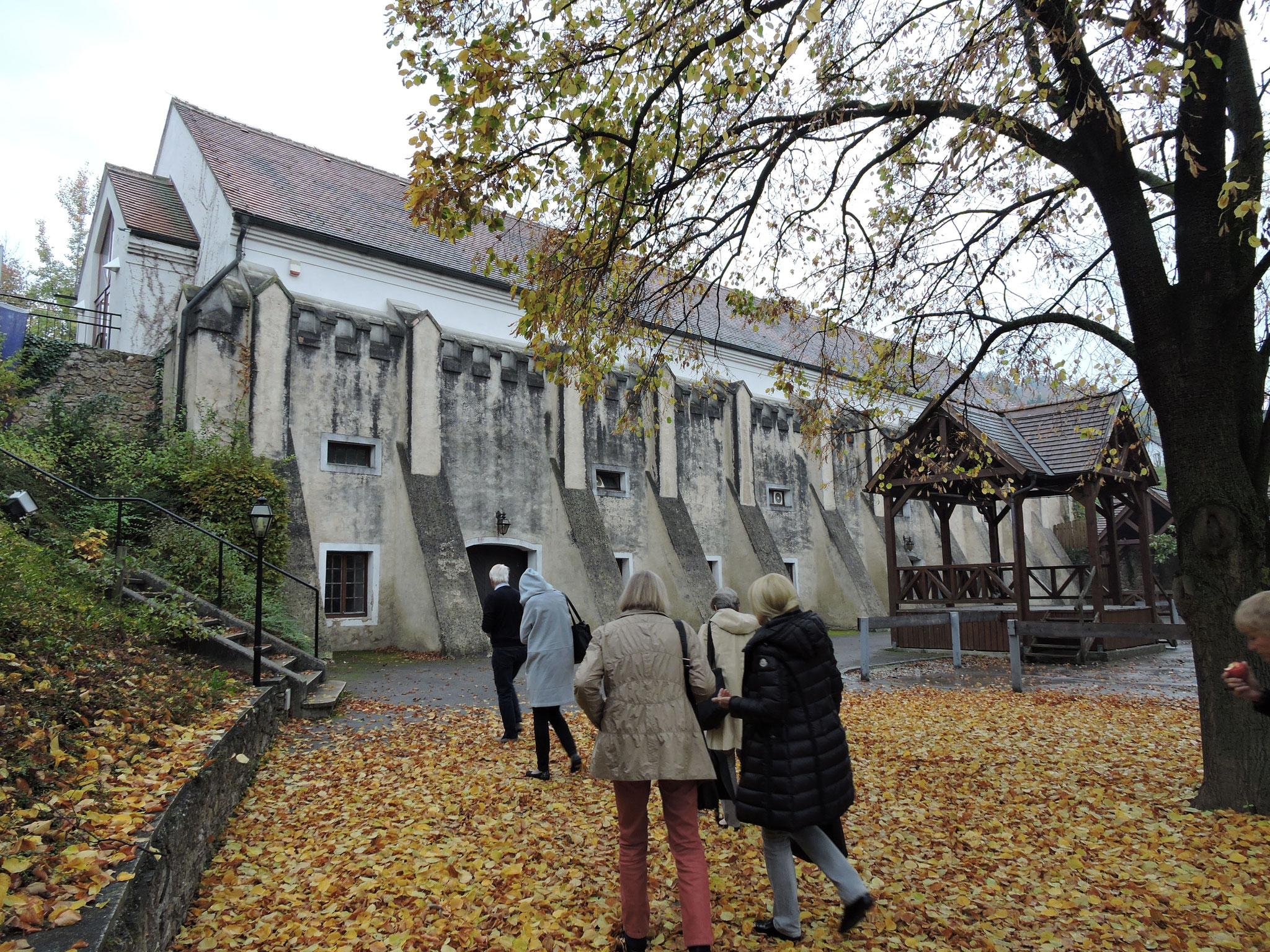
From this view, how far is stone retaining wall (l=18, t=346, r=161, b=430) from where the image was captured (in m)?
13.8

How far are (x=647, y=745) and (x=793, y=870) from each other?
941 mm

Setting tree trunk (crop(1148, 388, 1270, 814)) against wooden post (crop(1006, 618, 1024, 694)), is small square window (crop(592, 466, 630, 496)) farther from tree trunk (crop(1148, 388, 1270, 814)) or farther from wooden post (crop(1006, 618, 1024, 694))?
tree trunk (crop(1148, 388, 1270, 814))

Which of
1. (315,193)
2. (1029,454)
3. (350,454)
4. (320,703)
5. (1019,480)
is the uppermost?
(315,193)

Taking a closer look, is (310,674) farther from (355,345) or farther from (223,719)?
(355,345)

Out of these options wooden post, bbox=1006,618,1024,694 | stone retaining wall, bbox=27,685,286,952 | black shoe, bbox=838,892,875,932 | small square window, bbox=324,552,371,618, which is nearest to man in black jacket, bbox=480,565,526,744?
stone retaining wall, bbox=27,685,286,952

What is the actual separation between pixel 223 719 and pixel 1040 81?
7.27 meters

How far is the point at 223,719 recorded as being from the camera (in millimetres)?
5625

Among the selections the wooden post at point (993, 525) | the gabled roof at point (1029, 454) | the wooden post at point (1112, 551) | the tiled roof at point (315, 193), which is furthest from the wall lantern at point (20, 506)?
the wooden post at point (1112, 551)

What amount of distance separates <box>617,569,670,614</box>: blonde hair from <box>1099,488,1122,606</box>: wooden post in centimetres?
1532

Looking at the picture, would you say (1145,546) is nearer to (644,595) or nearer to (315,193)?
(644,595)

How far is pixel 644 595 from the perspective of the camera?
145 inches

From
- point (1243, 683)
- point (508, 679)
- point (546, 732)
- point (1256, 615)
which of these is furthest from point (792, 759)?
point (508, 679)

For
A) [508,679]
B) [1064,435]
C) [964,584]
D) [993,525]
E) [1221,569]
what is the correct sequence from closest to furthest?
[1221,569], [508,679], [1064,435], [964,584], [993,525]

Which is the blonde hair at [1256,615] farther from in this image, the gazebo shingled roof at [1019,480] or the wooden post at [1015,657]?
the gazebo shingled roof at [1019,480]
